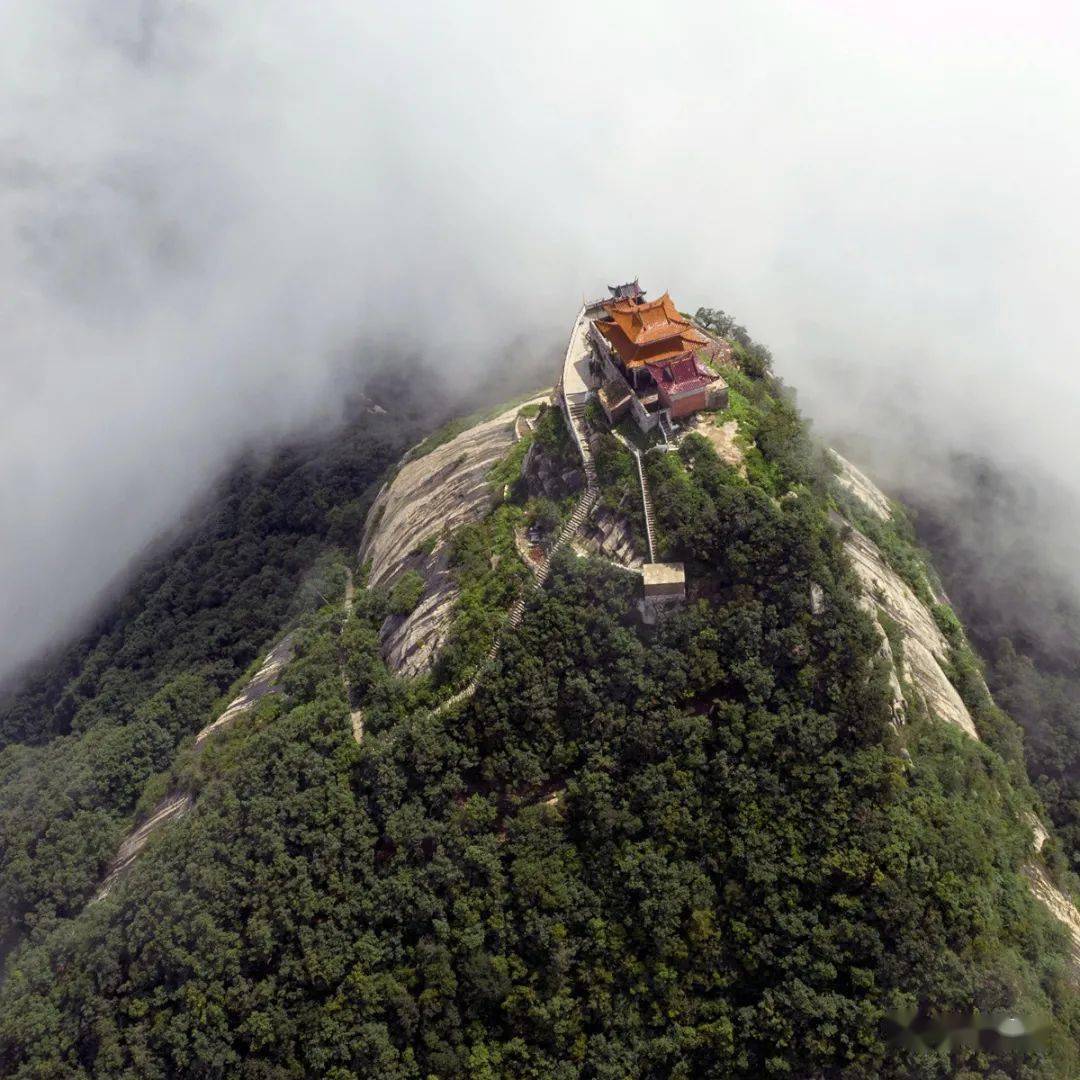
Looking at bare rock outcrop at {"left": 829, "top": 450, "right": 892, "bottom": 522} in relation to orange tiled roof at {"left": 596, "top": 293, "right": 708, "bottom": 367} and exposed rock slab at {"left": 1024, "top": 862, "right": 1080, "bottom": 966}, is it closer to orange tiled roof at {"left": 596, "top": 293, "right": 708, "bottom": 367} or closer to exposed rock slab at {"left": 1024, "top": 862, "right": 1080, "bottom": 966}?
orange tiled roof at {"left": 596, "top": 293, "right": 708, "bottom": 367}

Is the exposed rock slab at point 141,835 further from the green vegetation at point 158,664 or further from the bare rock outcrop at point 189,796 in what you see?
the green vegetation at point 158,664

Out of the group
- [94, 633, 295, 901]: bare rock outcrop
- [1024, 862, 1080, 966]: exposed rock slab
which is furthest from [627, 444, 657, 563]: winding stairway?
[94, 633, 295, 901]: bare rock outcrop

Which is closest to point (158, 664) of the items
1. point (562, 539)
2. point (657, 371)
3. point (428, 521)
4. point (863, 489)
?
point (428, 521)

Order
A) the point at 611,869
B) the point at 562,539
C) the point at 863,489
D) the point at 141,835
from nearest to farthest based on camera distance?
the point at 611,869, the point at 562,539, the point at 141,835, the point at 863,489

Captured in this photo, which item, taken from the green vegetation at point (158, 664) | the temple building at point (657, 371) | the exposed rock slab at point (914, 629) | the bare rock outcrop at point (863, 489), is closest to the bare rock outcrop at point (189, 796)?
the green vegetation at point (158, 664)

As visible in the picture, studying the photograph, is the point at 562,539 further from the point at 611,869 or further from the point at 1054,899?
the point at 1054,899
